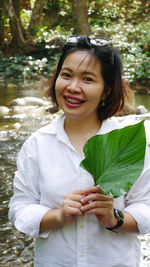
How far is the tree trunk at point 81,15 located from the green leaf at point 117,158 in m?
11.3

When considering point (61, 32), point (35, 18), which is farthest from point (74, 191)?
point (35, 18)

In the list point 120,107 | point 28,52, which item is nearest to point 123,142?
point 120,107

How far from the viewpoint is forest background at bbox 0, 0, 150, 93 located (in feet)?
29.4

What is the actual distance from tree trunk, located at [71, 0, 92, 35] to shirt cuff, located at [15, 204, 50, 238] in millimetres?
11180

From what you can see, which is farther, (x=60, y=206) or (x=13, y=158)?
(x=13, y=158)

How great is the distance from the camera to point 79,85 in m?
1.23

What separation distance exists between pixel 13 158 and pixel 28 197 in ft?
9.10

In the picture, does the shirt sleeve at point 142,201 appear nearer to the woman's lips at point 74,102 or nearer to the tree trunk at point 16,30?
the woman's lips at point 74,102

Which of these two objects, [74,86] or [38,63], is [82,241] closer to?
[74,86]

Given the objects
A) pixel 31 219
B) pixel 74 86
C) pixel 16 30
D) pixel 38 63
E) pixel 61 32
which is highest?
pixel 74 86

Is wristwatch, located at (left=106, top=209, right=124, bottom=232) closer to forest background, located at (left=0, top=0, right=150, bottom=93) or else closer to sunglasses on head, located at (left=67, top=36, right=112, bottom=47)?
sunglasses on head, located at (left=67, top=36, right=112, bottom=47)

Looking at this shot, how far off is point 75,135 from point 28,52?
10.9 metres

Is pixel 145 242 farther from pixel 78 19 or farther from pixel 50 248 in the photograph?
pixel 78 19

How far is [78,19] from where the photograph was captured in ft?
38.5
